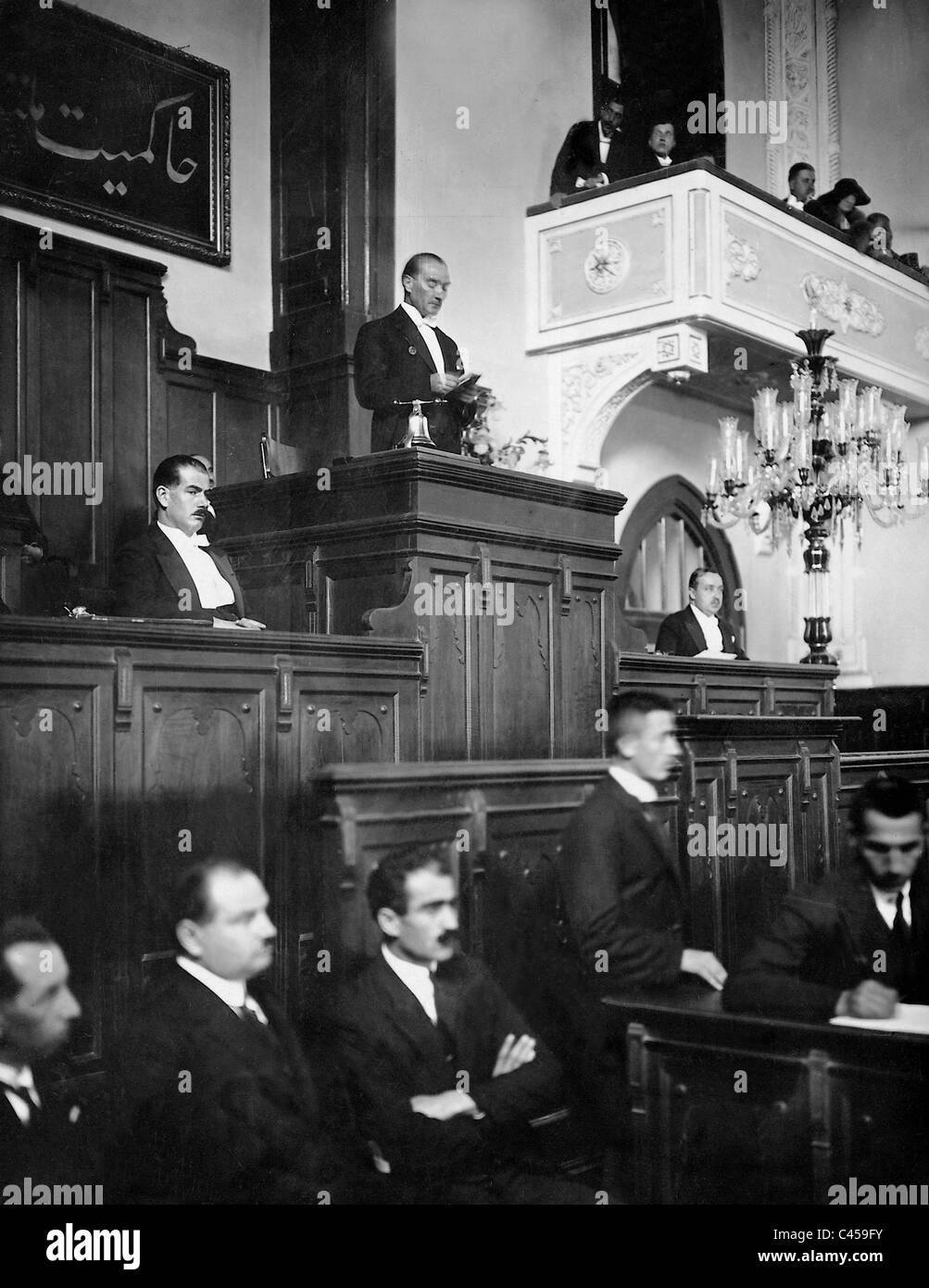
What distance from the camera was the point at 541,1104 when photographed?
296 cm

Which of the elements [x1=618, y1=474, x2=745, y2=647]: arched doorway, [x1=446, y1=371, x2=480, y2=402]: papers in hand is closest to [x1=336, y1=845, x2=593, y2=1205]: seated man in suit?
[x1=446, y1=371, x2=480, y2=402]: papers in hand

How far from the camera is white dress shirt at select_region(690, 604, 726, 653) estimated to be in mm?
7004

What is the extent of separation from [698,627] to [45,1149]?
4885 millimetres

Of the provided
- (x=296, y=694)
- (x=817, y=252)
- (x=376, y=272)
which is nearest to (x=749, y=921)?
(x=296, y=694)

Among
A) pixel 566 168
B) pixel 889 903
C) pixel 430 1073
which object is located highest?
pixel 566 168

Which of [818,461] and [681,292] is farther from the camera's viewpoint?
[681,292]

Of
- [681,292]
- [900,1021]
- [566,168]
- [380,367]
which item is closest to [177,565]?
[380,367]

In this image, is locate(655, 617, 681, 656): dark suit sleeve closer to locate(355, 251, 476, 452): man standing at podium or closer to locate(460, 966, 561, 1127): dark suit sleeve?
locate(355, 251, 476, 452): man standing at podium

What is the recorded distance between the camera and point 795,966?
9.60 feet

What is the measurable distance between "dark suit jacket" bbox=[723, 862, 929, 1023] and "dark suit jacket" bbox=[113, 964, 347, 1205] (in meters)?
0.97

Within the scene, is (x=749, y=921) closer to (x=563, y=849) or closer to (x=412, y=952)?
(x=563, y=849)

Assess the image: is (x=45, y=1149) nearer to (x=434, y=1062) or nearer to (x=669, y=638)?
(x=434, y=1062)

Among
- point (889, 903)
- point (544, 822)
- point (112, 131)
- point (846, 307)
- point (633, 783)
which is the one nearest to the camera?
point (889, 903)

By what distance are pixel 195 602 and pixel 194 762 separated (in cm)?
109
